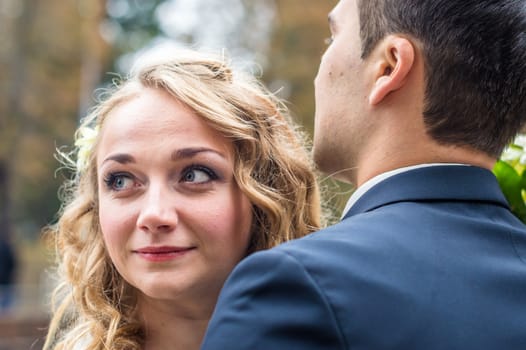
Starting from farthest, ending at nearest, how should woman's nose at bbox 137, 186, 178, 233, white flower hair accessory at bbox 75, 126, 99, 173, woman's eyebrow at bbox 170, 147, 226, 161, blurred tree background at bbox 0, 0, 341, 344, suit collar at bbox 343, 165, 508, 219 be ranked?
blurred tree background at bbox 0, 0, 341, 344, white flower hair accessory at bbox 75, 126, 99, 173, woman's eyebrow at bbox 170, 147, 226, 161, woman's nose at bbox 137, 186, 178, 233, suit collar at bbox 343, 165, 508, 219

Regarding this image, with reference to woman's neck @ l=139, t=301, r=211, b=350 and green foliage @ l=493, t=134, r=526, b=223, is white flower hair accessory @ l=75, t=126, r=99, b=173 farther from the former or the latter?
green foliage @ l=493, t=134, r=526, b=223

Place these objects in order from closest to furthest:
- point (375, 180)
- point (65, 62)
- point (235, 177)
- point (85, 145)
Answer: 1. point (375, 180)
2. point (235, 177)
3. point (85, 145)
4. point (65, 62)

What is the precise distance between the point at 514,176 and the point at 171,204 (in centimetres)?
119

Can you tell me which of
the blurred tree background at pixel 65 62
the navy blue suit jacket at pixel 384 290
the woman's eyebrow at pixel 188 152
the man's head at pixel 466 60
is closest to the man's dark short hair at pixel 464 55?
the man's head at pixel 466 60

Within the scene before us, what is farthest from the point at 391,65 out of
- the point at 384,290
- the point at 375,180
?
the point at 384,290

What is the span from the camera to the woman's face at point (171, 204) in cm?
261

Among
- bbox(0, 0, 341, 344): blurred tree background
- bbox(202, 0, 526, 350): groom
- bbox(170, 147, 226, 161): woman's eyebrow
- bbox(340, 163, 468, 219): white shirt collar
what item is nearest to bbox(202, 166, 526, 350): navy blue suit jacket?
bbox(202, 0, 526, 350): groom

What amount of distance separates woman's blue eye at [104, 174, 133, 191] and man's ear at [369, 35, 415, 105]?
95cm

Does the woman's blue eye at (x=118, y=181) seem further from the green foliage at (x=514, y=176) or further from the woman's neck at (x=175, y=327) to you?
the green foliage at (x=514, y=176)

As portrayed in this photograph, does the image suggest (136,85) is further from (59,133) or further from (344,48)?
(59,133)

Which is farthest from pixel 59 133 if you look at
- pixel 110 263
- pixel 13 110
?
pixel 110 263

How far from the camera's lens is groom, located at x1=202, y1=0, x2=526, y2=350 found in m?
1.74

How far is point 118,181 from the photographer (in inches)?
109

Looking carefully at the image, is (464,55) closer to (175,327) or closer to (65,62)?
(175,327)
